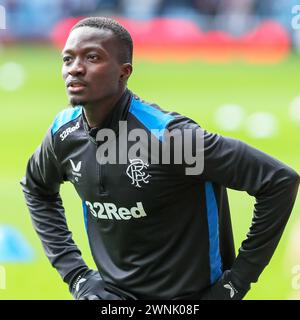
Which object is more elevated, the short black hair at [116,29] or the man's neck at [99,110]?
the short black hair at [116,29]

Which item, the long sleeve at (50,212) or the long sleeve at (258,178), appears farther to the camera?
the long sleeve at (50,212)

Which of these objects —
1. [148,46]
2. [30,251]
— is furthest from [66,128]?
[148,46]

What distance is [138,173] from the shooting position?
3.31m

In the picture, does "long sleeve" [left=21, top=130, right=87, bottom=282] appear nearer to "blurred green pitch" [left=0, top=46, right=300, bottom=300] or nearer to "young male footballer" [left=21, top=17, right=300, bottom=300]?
"young male footballer" [left=21, top=17, right=300, bottom=300]

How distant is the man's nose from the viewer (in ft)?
10.9

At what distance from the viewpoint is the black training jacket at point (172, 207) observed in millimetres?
3252

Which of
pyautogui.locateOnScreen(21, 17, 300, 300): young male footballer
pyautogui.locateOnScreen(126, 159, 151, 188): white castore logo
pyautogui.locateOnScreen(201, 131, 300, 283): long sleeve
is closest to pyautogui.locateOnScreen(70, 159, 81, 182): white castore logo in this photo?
pyautogui.locateOnScreen(21, 17, 300, 300): young male footballer

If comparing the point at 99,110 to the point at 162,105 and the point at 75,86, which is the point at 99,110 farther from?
the point at 162,105

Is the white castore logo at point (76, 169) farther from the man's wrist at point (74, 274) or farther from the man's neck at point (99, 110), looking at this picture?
the man's wrist at point (74, 274)

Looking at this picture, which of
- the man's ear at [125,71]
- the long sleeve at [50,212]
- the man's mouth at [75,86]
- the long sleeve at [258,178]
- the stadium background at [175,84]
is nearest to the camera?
the long sleeve at [258,178]

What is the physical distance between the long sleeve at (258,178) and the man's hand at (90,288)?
60cm

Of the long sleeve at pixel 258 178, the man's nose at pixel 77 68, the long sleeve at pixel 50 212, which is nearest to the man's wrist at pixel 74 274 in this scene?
the long sleeve at pixel 50 212

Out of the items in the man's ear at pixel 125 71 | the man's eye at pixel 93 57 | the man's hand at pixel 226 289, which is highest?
the man's eye at pixel 93 57

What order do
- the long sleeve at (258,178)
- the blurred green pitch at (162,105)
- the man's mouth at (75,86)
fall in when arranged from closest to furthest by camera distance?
the long sleeve at (258,178)
the man's mouth at (75,86)
the blurred green pitch at (162,105)
